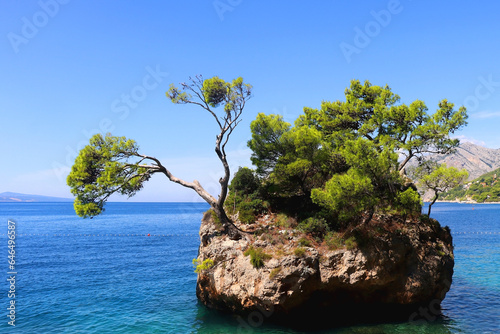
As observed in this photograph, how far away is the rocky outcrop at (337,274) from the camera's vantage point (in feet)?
67.7

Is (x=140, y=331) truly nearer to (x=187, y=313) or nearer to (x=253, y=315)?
(x=187, y=313)

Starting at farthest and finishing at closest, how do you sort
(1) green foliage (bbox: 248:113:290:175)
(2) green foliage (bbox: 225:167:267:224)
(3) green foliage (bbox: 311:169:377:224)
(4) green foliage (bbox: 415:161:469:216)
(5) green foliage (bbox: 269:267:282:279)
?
(1) green foliage (bbox: 248:113:290:175)
(2) green foliage (bbox: 225:167:267:224)
(4) green foliage (bbox: 415:161:469:216)
(3) green foliage (bbox: 311:169:377:224)
(5) green foliage (bbox: 269:267:282:279)

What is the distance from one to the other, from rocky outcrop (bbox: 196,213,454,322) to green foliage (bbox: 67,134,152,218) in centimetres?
875

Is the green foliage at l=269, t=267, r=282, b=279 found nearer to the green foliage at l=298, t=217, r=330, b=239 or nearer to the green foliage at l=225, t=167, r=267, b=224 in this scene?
the green foliage at l=298, t=217, r=330, b=239

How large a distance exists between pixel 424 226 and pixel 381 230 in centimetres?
399

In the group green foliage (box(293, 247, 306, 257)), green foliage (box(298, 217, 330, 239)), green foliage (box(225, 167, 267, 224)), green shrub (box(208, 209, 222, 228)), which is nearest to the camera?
green foliage (box(293, 247, 306, 257))

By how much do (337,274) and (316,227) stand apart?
3660 mm

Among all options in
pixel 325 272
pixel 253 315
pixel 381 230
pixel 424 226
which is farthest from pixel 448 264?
pixel 253 315

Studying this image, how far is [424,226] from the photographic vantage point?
2408cm

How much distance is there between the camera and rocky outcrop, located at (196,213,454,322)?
20625mm

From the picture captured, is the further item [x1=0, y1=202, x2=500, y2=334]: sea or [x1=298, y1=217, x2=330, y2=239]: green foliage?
[x1=298, y1=217, x2=330, y2=239]: green foliage

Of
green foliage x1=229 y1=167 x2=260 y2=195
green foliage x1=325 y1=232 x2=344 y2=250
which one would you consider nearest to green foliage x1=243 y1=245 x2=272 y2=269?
green foliage x1=325 y1=232 x2=344 y2=250

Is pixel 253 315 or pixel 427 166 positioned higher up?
pixel 427 166

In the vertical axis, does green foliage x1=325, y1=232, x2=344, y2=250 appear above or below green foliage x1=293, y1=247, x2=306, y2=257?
above
